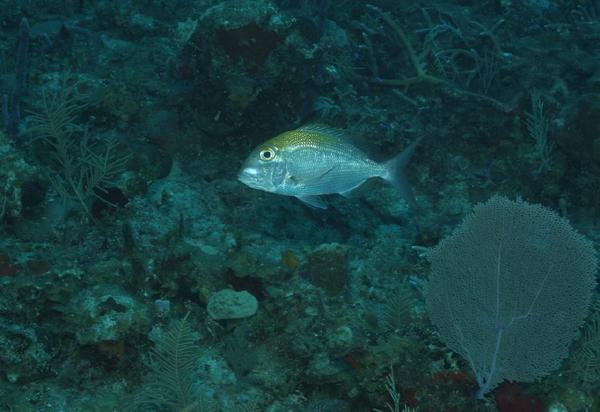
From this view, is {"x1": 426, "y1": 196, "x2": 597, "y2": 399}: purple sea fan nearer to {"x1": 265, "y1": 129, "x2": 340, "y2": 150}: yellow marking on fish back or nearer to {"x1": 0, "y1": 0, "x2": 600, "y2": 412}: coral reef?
{"x1": 0, "y1": 0, "x2": 600, "y2": 412}: coral reef

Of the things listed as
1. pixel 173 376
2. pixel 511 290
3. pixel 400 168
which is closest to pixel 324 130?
pixel 400 168

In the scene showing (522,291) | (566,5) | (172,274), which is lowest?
(172,274)

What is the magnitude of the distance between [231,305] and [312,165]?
156cm

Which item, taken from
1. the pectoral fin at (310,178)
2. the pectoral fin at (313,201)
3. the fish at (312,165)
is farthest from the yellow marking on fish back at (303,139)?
the pectoral fin at (313,201)

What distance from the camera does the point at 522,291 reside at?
11.7 feet

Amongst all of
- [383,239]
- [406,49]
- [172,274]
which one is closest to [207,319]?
[172,274]

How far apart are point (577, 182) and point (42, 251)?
21.9ft

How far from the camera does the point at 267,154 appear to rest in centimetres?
350

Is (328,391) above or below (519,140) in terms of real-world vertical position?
below

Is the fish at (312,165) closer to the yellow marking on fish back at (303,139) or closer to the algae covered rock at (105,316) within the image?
the yellow marking on fish back at (303,139)

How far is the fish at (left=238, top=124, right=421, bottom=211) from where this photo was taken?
138 inches

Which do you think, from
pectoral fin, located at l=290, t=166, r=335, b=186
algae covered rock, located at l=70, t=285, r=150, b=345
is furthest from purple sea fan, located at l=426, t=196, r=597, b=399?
algae covered rock, located at l=70, t=285, r=150, b=345

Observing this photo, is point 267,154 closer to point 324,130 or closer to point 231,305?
point 324,130

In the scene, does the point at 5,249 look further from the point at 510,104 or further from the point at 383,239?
the point at 510,104
